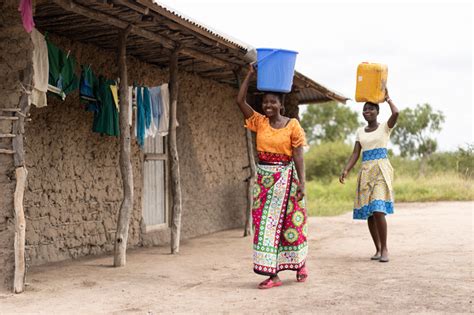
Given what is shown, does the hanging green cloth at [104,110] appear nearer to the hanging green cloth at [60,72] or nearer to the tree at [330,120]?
the hanging green cloth at [60,72]

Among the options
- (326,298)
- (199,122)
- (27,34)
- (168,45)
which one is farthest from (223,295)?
(199,122)

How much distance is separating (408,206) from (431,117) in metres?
23.4

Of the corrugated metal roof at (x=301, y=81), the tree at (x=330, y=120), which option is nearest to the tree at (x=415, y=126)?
the tree at (x=330, y=120)

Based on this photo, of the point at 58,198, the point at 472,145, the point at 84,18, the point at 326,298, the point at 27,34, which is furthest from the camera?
the point at 472,145

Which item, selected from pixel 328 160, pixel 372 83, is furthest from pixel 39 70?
pixel 328 160

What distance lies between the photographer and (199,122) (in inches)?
407

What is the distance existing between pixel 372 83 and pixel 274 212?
88.0 inches

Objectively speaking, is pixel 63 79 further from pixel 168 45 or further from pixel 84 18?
pixel 168 45

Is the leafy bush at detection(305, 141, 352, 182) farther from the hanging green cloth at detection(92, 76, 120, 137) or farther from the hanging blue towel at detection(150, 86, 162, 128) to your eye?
the hanging green cloth at detection(92, 76, 120, 137)

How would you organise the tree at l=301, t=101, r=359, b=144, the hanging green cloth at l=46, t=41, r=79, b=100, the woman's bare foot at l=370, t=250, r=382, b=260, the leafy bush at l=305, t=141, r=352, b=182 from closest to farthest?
1. the hanging green cloth at l=46, t=41, r=79, b=100
2. the woman's bare foot at l=370, t=250, r=382, b=260
3. the leafy bush at l=305, t=141, r=352, b=182
4. the tree at l=301, t=101, r=359, b=144

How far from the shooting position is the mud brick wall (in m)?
7.06

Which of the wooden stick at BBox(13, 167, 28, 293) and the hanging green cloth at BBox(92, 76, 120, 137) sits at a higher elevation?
the hanging green cloth at BBox(92, 76, 120, 137)

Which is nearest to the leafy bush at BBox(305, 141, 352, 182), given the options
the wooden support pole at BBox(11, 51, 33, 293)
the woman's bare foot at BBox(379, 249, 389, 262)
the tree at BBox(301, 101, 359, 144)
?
the tree at BBox(301, 101, 359, 144)

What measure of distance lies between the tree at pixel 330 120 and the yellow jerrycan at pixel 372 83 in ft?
111
